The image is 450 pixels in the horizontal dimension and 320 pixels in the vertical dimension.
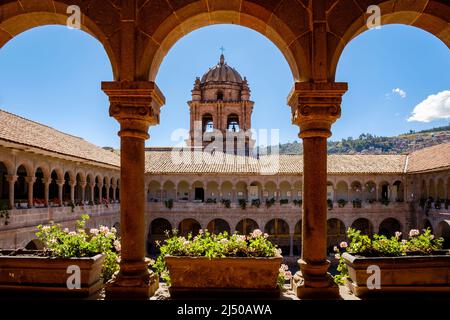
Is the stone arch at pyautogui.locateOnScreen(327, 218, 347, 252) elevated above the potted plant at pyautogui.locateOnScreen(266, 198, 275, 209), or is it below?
below

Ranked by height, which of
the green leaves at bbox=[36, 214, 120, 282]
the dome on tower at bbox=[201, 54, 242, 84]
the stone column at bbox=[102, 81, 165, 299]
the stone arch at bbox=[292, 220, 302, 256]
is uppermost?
the dome on tower at bbox=[201, 54, 242, 84]

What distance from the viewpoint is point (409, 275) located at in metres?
4.37

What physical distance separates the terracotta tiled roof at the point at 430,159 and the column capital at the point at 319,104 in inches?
803

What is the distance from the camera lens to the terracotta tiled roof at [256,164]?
27422 millimetres

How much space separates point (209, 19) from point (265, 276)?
338cm

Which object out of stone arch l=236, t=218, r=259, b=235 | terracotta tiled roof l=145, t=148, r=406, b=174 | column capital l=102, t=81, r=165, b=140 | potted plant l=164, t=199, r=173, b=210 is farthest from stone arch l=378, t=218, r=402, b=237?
column capital l=102, t=81, r=165, b=140

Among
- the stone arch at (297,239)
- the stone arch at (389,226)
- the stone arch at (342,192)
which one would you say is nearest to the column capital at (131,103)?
the stone arch at (297,239)

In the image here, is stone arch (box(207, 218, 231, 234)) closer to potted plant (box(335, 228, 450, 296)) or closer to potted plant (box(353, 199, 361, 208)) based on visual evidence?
potted plant (box(353, 199, 361, 208))

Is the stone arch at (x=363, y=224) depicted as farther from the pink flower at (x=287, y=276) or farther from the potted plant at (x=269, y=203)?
the pink flower at (x=287, y=276)

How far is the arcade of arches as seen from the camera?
4.38m

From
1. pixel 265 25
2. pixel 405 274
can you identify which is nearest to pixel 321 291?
pixel 405 274

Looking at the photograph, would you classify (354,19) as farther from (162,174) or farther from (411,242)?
(162,174)

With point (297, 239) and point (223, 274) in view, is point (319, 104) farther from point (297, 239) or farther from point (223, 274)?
point (297, 239)

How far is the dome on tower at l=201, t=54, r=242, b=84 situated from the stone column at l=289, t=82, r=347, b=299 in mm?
28914
